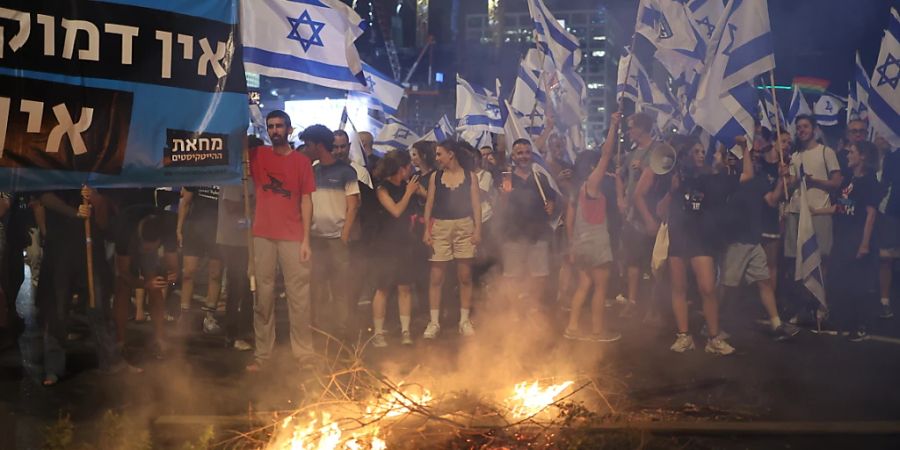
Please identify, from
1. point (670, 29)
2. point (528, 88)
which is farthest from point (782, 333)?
point (528, 88)

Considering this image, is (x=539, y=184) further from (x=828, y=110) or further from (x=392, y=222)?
(x=828, y=110)

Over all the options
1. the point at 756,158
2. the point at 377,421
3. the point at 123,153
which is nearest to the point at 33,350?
the point at 123,153

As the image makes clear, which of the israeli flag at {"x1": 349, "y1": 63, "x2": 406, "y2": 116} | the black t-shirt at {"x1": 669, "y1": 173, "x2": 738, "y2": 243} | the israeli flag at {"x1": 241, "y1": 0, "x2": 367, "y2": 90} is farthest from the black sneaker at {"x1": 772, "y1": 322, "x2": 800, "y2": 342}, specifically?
the israeli flag at {"x1": 349, "y1": 63, "x2": 406, "y2": 116}

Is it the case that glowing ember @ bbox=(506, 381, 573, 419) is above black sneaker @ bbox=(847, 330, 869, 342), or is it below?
below

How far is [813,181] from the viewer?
30.6ft

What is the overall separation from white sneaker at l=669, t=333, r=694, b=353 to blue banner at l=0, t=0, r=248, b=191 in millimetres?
4263

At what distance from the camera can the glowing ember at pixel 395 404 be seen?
15.3 feet

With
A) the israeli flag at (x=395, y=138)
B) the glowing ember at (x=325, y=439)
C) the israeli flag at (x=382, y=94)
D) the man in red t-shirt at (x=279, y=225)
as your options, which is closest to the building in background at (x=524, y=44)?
the israeli flag at (x=395, y=138)

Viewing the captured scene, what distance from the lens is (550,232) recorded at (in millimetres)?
8953

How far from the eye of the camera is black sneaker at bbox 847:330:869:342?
26.7 ft

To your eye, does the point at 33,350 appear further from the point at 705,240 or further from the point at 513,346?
the point at 705,240

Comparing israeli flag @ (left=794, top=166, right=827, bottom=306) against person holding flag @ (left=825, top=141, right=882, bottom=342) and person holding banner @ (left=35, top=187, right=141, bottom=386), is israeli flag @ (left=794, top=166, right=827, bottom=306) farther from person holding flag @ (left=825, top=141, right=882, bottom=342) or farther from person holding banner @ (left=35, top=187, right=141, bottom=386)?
person holding banner @ (left=35, top=187, right=141, bottom=386)

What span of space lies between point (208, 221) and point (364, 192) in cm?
168

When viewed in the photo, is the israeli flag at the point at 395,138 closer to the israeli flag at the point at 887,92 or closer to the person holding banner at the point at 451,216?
the person holding banner at the point at 451,216
